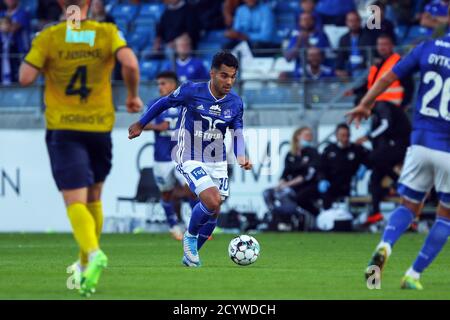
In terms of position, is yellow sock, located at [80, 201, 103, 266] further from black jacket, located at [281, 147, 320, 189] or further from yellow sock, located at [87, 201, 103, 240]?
black jacket, located at [281, 147, 320, 189]

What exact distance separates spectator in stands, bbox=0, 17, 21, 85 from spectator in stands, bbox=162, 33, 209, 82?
9.93ft

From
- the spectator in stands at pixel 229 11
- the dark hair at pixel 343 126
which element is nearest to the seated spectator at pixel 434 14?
the dark hair at pixel 343 126

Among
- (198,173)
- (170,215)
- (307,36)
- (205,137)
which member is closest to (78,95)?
(198,173)

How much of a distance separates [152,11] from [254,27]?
2945 millimetres

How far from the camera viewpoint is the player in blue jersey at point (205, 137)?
492 inches

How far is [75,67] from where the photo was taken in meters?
9.62

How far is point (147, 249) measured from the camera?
1598cm

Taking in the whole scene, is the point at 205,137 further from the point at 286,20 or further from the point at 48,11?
the point at 48,11

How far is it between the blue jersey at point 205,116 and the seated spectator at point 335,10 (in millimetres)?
8969

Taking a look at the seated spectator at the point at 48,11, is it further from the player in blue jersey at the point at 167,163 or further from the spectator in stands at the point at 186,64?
the player in blue jersey at the point at 167,163

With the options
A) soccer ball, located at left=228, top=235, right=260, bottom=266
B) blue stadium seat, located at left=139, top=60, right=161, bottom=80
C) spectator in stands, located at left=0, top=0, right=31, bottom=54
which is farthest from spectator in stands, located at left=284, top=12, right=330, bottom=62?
soccer ball, located at left=228, top=235, right=260, bottom=266

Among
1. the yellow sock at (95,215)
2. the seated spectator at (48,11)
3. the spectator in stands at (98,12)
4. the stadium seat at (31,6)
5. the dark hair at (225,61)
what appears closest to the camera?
the yellow sock at (95,215)
